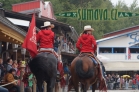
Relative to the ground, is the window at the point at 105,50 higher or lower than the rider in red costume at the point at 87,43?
lower

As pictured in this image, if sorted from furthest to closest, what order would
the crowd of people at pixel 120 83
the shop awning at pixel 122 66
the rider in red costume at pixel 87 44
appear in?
the shop awning at pixel 122 66 < the crowd of people at pixel 120 83 < the rider in red costume at pixel 87 44

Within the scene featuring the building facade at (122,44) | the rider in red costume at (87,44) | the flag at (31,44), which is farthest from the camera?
the building facade at (122,44)

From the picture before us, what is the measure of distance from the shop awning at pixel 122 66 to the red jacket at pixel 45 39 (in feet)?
121

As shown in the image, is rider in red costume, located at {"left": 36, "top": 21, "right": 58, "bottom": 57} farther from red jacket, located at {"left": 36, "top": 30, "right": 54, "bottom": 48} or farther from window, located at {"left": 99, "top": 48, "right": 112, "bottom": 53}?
window, located at {"left": 99, "top": 48, "right": 112, "bottom": 53}

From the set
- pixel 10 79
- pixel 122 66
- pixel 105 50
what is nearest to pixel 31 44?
pixel 10 79

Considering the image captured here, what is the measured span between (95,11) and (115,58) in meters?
21.6

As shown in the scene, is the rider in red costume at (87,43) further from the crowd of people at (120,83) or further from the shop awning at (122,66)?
the shop awning at (122,66)

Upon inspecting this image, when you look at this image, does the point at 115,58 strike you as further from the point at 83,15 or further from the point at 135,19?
the point at 135,19

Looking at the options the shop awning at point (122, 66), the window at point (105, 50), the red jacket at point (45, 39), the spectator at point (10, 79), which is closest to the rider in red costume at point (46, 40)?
the red jacket at point (45, 39)

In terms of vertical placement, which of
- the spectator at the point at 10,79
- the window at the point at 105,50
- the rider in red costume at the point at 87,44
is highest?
the rider in red costume at the point at 87,44

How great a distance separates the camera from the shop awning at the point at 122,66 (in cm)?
5106

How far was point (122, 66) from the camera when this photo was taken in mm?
51844

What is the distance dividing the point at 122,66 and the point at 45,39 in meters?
38.6

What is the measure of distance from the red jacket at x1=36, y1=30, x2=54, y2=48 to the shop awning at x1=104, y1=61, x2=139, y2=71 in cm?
3692
